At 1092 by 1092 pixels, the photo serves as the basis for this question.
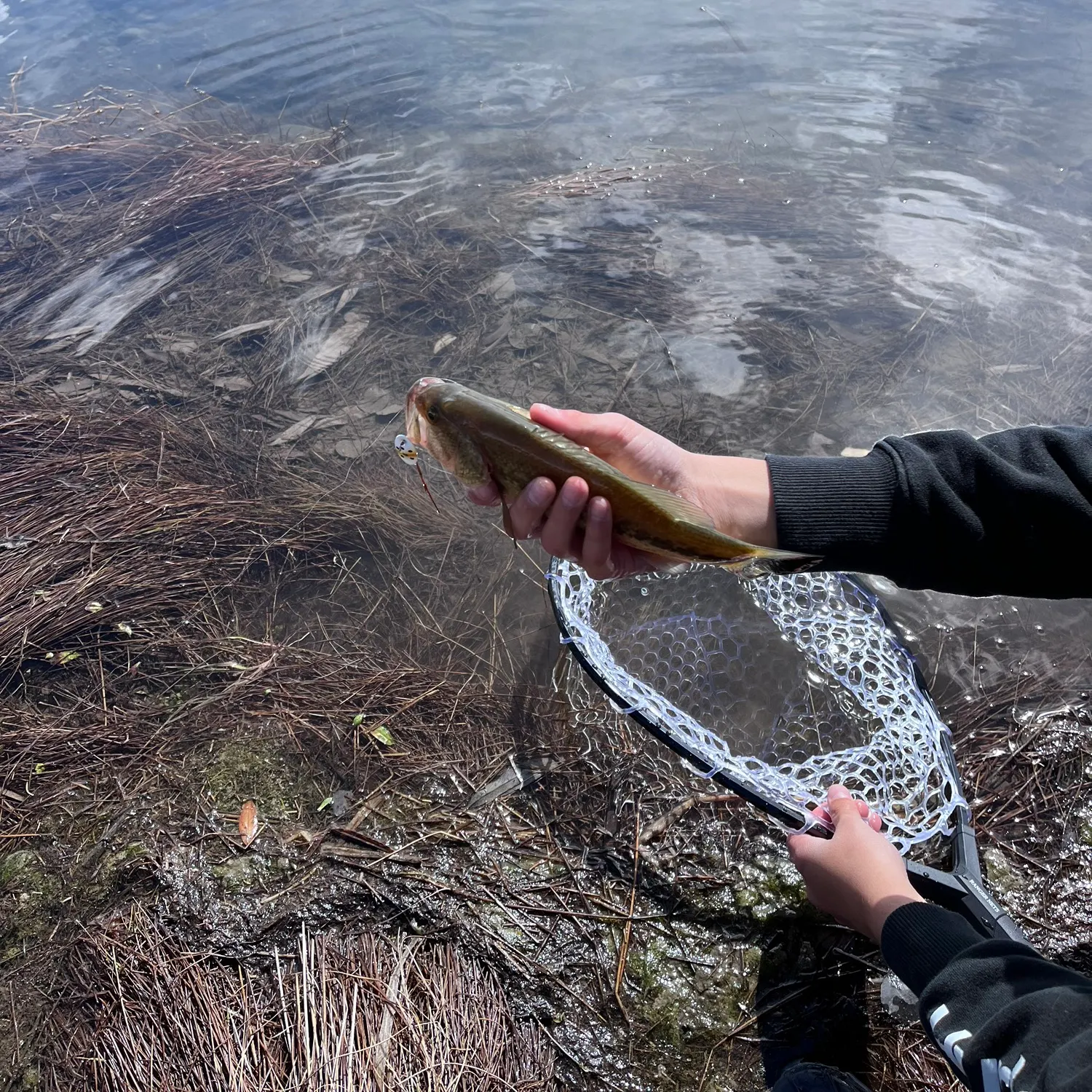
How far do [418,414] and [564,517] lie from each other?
743 mm

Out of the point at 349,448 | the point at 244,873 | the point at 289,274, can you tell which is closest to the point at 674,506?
the point at 244,873

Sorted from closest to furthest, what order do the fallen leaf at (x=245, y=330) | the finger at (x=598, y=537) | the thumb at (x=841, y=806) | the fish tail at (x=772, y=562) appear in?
the fish tail at (x=772, y=562)
the finger at (x=598, y=537)
the thumb at (x=841, y=806)
the fallen leaf at (x=245, y=330)

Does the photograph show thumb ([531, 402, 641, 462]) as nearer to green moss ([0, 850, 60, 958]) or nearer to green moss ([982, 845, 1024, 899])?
green moss ([982, 845, 1024, 899])

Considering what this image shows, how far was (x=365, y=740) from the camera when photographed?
11.5 ft

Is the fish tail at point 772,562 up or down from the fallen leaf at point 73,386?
up

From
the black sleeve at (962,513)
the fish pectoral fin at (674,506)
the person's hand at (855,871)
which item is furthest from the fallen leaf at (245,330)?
the person's hand at (855,871)

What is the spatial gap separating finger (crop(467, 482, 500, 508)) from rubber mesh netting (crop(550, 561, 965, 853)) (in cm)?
81

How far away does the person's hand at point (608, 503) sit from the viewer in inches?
95.5

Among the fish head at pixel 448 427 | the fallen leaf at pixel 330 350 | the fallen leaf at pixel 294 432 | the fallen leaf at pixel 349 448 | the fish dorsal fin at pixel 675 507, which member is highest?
the fish head at pixel 448 427

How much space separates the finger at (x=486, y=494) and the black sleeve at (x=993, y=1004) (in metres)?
2.06

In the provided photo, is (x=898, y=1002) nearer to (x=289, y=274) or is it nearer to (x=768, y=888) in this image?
(x=768, y=888)

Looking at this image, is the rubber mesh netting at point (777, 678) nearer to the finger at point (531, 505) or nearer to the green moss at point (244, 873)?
the finger at point (531, 505)

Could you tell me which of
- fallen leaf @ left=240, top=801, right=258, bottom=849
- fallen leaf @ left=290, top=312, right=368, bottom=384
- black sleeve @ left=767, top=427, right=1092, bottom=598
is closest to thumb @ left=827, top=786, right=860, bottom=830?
black sleeve @ left=767, top=427, right=1092, bottom=598

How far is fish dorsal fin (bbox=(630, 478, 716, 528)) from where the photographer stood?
2.26m
